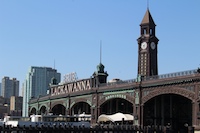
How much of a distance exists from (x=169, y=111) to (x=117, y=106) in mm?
17328

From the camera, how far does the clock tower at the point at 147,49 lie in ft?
365

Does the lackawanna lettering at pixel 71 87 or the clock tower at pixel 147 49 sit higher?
the clock tower at pixel 147 49

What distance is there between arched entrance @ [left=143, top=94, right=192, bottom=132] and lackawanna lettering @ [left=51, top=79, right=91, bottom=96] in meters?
21.7

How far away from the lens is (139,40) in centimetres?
11338

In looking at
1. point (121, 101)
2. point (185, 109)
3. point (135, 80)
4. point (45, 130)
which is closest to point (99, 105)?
point (121, 101)

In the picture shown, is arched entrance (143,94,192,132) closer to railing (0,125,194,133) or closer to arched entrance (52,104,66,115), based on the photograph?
railing (0,125,194,133)

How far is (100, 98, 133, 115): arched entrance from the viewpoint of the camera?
102463mm

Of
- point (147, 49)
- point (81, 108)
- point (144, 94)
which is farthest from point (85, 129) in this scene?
point (81, 108)

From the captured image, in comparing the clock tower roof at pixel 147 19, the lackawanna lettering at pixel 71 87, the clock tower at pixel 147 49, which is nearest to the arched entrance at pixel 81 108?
the lackawanna lettering at pixel 71 87

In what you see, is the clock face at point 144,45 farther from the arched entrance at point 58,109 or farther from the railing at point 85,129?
the railing at point 85,129

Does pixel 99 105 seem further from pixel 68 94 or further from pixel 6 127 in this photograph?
pixel 6 127

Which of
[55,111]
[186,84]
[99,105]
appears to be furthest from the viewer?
[55,111]

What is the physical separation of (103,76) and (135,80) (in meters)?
16.3

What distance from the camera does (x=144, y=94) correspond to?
8562 centimetres
